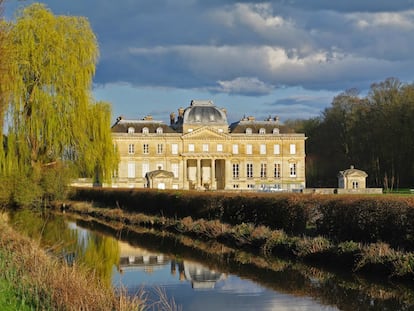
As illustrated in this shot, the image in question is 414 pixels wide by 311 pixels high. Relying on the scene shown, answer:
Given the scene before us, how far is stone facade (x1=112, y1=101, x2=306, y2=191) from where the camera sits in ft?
209

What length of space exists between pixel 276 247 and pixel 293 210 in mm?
1442

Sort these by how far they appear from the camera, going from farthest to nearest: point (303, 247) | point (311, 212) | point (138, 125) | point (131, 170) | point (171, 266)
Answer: point (138, 125) → point (131, 170) → point (311, 212) → point (303, 247) → point (171, 266)

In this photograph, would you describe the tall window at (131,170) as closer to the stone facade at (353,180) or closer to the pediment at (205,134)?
the pediment at (205,134)

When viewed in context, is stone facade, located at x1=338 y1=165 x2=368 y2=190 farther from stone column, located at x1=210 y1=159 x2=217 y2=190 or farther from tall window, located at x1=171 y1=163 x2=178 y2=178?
tall window, located at x1=171 y1=163 x2=178 y2=178

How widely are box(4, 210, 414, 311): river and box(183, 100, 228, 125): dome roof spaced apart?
46952 millimetres

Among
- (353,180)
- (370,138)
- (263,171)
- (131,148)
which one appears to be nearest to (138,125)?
(131,148)

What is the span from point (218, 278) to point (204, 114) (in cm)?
5450

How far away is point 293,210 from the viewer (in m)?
16.8

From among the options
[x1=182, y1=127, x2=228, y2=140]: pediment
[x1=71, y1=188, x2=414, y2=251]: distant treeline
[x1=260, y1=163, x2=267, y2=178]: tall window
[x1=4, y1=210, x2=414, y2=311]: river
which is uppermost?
[x1=182, y1=127, x2=228, y2=140]: pediment

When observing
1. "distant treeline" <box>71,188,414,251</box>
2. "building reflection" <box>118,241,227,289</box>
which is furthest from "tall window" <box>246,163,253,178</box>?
"building reflection" <box>118,241,227,289</box>

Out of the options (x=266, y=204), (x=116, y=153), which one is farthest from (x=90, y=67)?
(x=266, y=204)

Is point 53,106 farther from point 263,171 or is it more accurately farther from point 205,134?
point 263,171

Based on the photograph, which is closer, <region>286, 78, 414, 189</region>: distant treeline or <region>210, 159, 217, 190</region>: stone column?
<region>286, 78, 414, 189</region>: distant treeline

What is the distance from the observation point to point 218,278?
12.5m
